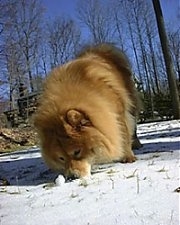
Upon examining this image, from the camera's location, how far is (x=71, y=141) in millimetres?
4262

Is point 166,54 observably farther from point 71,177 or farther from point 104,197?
point 104,197

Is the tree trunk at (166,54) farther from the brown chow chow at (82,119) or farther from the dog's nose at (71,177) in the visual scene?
the dog's nose at (71,177)

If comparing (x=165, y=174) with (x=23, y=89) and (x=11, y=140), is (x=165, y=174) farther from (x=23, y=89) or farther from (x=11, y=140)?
(x=23, y=89)

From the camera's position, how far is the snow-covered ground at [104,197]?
2904mm

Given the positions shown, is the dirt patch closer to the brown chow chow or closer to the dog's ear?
the brown chow chow

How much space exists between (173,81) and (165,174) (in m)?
13.5

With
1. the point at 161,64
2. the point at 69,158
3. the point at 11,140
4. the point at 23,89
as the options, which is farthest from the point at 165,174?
the point at 161,64

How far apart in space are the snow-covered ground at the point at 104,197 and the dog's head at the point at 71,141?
0.19 metres

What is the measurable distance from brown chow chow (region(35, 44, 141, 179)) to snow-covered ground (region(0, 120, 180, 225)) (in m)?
0.22

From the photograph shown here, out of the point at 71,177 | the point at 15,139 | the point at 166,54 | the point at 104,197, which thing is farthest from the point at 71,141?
the point at 166,54

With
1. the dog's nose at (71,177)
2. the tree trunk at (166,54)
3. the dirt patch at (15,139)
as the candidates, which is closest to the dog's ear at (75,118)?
the dog's nose at (71,177)

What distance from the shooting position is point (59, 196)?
380 cm

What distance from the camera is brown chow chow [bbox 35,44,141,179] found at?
4.30m

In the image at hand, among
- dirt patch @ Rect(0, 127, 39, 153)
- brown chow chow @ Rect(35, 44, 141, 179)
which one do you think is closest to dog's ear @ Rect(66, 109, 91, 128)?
brown chow chow @ Rect(35, 44, 141, 179)
